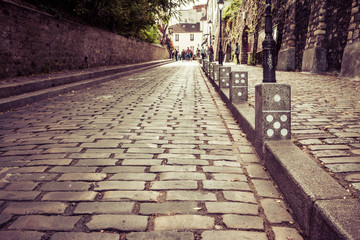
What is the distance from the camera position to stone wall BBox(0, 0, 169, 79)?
787cm

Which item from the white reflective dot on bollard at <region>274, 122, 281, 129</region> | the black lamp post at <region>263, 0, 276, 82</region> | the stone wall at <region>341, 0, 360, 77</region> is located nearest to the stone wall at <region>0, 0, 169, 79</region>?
the black lamp post at <region>263, 0, 276, 82</region>

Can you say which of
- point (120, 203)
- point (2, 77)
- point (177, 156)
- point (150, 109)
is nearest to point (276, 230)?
point (120, 203)

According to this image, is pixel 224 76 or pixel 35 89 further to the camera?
pixel 224 76

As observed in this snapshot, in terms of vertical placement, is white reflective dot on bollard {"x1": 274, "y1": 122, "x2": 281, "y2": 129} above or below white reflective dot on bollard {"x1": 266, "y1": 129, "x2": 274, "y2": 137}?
above

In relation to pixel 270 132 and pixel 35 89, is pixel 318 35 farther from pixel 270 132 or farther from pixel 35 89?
pixel 35 89

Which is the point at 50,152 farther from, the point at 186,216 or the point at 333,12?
the point at 333,12

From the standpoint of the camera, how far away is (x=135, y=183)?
7.97ft

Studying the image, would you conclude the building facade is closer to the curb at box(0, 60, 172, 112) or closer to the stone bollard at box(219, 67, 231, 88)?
the stone bollard at box(219, 67, 231, 88)

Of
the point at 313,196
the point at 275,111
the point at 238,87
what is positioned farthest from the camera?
the point at 238,87

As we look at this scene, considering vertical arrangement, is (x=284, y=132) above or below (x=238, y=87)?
below

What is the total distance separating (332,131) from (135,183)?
2554 mm

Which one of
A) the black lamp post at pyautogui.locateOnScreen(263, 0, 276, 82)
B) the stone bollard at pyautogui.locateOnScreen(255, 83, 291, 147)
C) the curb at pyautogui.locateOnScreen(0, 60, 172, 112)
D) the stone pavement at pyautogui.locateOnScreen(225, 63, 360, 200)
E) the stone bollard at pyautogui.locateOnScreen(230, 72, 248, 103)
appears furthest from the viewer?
the curb at pyautogui.locateOnScreen(0, 60, 172, 112)

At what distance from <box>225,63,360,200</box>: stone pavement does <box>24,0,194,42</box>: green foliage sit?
970 centimetres

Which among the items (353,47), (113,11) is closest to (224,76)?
(353,47)
